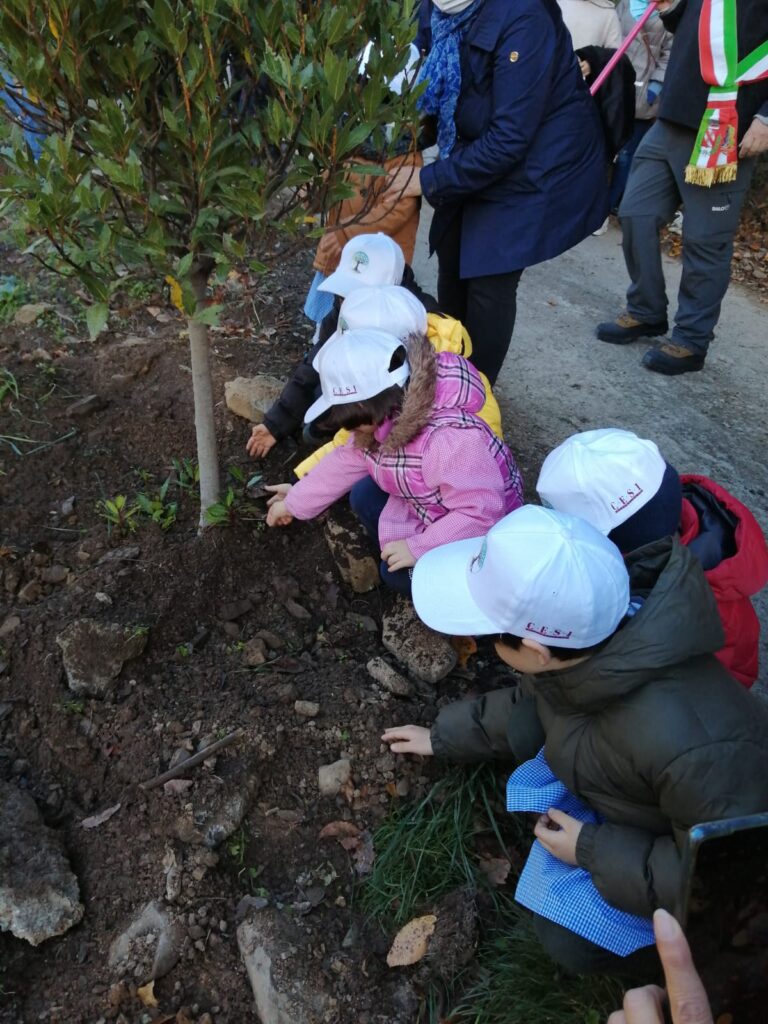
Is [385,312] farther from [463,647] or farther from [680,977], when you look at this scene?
[680,977]

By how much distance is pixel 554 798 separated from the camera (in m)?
2.08

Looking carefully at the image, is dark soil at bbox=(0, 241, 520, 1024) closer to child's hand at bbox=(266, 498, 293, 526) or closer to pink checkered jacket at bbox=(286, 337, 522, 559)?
child's hand at bbox=(266, 498, 293, 526)

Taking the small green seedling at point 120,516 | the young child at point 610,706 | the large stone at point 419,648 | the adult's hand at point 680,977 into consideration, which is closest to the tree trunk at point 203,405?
the small green seedling at point 120,516

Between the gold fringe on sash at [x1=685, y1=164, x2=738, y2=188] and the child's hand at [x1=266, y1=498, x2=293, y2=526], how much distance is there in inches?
107

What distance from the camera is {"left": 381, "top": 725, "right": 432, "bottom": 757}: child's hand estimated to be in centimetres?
237

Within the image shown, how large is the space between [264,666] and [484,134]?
80.2 inches

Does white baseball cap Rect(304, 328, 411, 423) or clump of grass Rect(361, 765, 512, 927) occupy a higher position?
white baseball cap Rect(304, 328, 411, 423)

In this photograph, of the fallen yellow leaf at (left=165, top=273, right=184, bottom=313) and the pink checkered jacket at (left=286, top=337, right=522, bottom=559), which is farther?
the pink checkered jacket at (left=286, top=337, right=522, bottom=559)

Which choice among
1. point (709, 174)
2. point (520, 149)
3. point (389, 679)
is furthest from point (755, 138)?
point (389, 679)

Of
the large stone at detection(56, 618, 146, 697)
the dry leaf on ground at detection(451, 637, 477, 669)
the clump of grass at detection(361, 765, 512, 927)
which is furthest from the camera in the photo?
the dry leaf on ground at detection(451, 637, 477, 669)

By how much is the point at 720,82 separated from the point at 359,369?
111 inches

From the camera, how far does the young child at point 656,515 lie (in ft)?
7.23

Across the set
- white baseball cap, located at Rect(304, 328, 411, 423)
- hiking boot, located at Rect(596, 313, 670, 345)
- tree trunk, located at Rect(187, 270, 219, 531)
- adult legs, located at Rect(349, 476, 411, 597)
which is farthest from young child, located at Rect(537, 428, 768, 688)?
hiking boot, located at Rect(596, 313, 670, 345)

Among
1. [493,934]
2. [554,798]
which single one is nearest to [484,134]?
[554,798]
